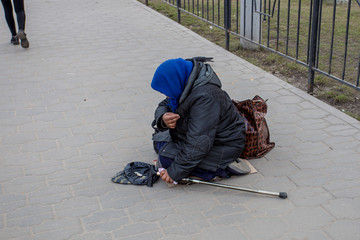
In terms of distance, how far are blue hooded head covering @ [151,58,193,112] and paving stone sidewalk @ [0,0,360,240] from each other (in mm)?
757

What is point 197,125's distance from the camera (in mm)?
3352

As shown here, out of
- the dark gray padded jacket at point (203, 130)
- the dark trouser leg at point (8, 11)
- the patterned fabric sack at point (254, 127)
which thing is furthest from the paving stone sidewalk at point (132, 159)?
the dark trouser leg at point (8, 11)

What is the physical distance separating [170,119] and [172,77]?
329 millimetres

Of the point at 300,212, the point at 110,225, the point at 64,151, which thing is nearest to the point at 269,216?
the point at 300,212

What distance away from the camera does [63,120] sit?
4934 millimetres

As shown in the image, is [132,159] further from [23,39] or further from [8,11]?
[8,11]

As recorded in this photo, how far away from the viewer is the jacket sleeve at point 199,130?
3354mm

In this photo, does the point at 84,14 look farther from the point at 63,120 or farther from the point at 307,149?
the point at 307,149

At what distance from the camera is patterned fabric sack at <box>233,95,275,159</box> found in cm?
381

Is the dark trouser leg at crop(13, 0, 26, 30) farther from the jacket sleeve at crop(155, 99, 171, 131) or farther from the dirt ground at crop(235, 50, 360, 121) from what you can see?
the jacket sleeve at crop(155, 99, 171, 131)

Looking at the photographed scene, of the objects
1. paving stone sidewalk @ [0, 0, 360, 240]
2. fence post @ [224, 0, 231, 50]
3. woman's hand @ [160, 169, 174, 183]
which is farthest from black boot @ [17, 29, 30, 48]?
woman's hand @ [160, 169, 174, 183]

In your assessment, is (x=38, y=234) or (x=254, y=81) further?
(x=254, y=81)

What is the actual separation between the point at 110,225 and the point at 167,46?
4.69 m

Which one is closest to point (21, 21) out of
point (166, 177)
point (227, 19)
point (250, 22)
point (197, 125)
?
point (227, 19)
